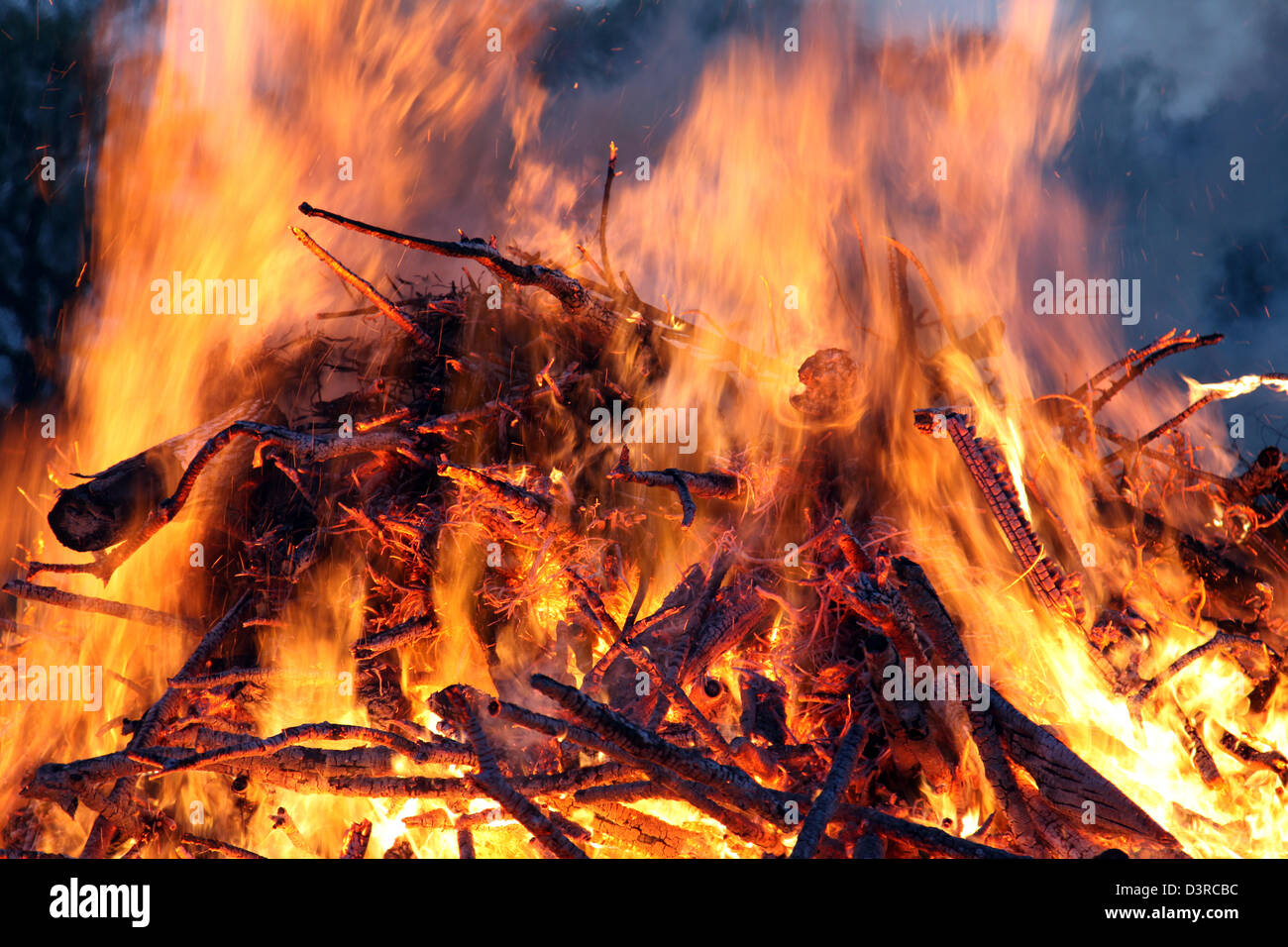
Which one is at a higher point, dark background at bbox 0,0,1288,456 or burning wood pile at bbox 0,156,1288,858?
dark background at bbox 0,0,1288,456

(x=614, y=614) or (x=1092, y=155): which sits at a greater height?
(x=1092, y=155)

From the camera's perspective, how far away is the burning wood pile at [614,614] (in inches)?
122

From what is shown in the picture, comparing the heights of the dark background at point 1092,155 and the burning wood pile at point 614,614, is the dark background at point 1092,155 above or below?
above

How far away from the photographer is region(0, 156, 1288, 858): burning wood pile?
3088 mm

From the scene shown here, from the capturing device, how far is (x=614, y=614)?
473 centimetres

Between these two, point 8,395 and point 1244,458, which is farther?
point 8,395

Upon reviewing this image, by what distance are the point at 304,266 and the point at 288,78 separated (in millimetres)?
1607

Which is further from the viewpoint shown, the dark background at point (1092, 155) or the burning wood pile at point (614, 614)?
the dark background at point (1092, 155)

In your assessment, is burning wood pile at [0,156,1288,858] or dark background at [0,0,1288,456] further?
dark background at [0,0,1288,456]

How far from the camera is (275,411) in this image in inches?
219

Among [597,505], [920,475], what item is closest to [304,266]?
[597,505]

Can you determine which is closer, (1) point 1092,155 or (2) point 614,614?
(2) point 614,614
